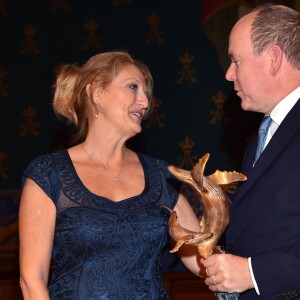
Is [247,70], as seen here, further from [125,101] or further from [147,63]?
[147,63]

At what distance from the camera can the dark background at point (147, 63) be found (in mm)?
5480

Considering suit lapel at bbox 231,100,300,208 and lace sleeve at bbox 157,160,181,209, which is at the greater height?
suit lapel at bbox 231,100,300,208

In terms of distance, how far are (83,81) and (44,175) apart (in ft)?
1.53

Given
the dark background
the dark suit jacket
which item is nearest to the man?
the dark suit jacket

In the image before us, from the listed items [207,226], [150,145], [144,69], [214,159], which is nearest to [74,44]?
[150,145]

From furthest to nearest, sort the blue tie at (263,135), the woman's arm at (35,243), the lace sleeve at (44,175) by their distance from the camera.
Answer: the lace sleeve at (44,175), the woman's arm at (35,243), the blue tie at (263,135)

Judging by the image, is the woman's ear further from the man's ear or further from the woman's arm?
the man's ear

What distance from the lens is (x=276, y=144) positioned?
7.48 feet

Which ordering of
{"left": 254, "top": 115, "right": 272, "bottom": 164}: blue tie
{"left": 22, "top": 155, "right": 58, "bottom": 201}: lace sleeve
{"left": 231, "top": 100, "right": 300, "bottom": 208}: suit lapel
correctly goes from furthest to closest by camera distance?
{"left": 22, "top": 155, "right": 58, "bottom": 201}: lace sleeve
{"left": 254, "top": 115, "right": 272, "bottom": 164}: blue tie
{"left": 231, "top": 100, "right": 300, "bottom": 208}: suit lapel

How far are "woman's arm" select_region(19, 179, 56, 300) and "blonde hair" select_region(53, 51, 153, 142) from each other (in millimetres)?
454

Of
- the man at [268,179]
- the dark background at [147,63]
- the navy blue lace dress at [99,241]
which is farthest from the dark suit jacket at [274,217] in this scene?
the dark background at [147,63]

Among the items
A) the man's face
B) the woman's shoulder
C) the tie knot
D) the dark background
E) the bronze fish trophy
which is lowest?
the dark background

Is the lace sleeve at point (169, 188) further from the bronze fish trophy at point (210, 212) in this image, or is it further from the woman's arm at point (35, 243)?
the bronze fish trophy at point (210, 212)

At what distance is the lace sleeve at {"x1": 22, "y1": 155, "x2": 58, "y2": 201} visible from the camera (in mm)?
2766
